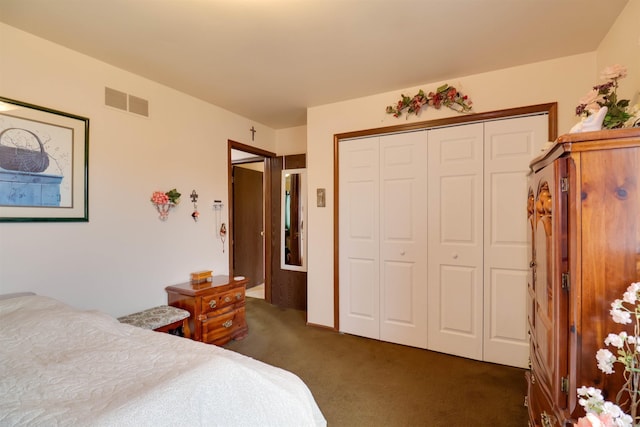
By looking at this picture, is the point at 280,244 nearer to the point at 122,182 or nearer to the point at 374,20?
the point at 122,182

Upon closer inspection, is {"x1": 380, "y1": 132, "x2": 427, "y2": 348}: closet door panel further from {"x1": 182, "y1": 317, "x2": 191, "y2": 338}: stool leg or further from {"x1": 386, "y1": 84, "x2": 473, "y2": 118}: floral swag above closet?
{"x1": 182, "y1": 317, "x2": 191, "y2": 338}: stool leg

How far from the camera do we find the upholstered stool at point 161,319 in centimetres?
224

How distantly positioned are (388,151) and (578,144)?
207 cm

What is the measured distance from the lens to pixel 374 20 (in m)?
1.82

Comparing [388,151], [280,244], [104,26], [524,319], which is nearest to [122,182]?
[104,26]

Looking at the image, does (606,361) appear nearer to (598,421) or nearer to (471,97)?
(598,421)

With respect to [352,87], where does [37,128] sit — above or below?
below

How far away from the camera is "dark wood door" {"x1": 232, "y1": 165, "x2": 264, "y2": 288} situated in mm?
4688

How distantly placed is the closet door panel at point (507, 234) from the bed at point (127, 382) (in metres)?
2.00

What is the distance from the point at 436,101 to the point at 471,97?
0.95ft

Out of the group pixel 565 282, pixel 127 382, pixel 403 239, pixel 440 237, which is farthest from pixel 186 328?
pixel 565 282

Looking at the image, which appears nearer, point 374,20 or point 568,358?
point 568,358

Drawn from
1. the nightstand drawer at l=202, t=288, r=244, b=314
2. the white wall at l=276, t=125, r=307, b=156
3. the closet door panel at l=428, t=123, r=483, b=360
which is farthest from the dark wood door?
the closet door panel at l=428, t=123, r=483, b=360

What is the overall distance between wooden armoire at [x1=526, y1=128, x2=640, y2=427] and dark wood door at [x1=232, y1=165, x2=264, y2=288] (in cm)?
422
